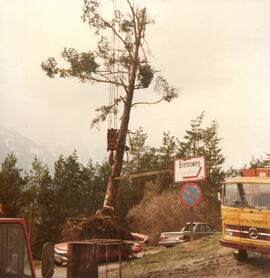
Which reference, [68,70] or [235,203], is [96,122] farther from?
[235,203]

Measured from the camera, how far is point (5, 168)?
177 ft

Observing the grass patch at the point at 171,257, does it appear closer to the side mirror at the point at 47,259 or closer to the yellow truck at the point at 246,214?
the yellow truck at the point at 246,214

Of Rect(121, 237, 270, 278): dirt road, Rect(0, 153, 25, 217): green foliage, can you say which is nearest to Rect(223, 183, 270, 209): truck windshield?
Rect(121, 237, 270, 278): dirt road

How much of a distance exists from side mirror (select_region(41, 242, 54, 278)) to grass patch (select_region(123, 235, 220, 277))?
963 cm

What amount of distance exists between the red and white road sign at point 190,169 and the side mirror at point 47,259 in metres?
10.4

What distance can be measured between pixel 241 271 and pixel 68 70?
1492 cm

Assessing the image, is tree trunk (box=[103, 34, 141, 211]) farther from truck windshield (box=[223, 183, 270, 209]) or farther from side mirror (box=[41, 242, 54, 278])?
side mirror (box=[41, 242, 54, 278])

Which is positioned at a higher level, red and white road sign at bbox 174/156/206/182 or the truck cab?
red and white road sign at bbox 174/156/206/182

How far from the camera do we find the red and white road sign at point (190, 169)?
49.7 feet

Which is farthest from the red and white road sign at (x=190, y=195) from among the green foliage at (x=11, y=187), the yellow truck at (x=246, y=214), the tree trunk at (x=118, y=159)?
the green foliage at (x=11, y=187)

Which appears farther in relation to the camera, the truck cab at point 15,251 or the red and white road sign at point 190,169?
the red and white road sign at point 190,169

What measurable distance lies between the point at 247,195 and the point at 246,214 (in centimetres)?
49

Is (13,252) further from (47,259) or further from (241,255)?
(241,255)

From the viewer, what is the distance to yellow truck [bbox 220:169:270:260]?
13.0 meters
